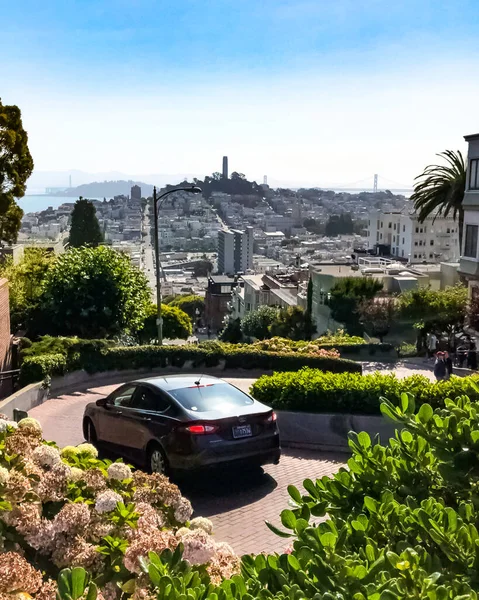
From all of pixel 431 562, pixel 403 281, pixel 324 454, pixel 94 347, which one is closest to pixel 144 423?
pixel 324 454

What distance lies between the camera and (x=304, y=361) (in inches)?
776

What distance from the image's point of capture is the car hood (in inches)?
343

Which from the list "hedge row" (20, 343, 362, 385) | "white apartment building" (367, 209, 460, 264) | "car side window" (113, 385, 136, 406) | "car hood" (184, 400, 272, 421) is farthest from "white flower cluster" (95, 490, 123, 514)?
"white apartment building" (367, 209, 460, 264)

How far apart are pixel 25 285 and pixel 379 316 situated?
15.4m

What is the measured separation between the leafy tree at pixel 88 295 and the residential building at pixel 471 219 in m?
14.1

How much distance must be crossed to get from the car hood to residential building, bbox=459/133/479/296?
21498mm

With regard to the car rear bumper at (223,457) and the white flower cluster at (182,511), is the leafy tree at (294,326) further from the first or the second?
the white flower cluster at (182,511)

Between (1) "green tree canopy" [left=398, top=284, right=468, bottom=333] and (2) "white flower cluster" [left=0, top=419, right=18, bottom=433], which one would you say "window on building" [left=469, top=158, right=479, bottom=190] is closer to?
(1) "green tree canopy" [left=398, top=284, right=468, bottom=333]

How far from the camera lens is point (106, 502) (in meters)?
4.46

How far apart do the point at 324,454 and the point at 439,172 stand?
91.7 feet

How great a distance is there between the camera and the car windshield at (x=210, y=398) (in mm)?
9016

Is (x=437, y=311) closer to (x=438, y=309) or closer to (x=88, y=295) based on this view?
(x=438, y=309)

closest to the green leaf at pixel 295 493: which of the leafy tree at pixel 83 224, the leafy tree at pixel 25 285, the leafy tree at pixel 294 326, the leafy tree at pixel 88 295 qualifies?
the leafy tree at pixel 88 295

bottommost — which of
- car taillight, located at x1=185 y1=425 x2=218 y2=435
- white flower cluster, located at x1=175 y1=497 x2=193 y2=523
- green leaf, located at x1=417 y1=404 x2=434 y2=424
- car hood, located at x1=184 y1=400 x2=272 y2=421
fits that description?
car taillight, located at x1=185 y1=425 x2=218 y2=435
